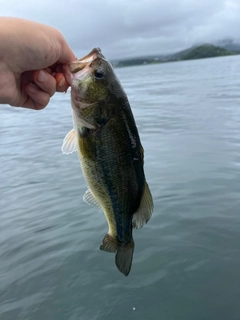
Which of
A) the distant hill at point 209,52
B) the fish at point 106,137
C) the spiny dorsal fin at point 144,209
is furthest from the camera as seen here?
the distant hill at point 209,52

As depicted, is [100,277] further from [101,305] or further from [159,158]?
[159,158]

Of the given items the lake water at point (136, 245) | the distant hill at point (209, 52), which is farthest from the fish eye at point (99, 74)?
the distant hill at point (209, 52)

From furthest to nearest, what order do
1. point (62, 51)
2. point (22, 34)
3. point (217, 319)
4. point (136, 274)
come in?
point (136, 274)
point (217, 319)
point (62, 51)
point (22, 34)

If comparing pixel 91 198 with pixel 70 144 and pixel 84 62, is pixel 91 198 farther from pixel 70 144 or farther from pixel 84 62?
pixel 84 62

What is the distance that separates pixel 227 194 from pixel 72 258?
3760mm

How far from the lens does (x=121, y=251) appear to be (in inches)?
118

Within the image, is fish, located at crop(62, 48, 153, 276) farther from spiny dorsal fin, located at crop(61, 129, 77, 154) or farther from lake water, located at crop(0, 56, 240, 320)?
lake water, located at crop(0, 56, 240, 320)

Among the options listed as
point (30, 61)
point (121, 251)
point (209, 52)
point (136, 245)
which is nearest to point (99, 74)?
point (30, 61)

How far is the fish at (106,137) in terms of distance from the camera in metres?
2.68

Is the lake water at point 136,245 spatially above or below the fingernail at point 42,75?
below

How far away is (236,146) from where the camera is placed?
1128 cm

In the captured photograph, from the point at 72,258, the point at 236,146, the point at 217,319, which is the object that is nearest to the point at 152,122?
the point at 236,146

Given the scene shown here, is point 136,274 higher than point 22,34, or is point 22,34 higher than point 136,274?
point 22,34

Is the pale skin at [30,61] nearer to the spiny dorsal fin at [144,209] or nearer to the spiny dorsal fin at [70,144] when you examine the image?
the spiny dorsal fin at [70,144]
